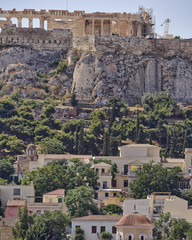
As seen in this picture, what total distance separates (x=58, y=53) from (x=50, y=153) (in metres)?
30.0

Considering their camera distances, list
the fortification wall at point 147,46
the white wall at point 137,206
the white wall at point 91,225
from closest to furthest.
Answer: the white wall at point 91,225, the white wall at point 137,206, the fortification wall at point 147,46

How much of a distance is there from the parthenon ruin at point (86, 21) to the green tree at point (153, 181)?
41316mm

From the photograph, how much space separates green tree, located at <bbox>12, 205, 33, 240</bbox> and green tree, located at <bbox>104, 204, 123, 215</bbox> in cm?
1116

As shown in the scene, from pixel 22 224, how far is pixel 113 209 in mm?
12615

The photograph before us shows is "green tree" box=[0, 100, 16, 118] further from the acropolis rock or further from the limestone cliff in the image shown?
the acropolis rock

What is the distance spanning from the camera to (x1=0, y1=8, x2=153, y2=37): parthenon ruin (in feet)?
455

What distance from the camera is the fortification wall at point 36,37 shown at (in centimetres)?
13988

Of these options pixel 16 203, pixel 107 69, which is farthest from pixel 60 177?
pixel 107 69

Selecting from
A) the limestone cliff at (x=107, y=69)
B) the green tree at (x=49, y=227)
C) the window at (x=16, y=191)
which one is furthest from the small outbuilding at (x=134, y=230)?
the limestone cliff at (x=107, y=69)

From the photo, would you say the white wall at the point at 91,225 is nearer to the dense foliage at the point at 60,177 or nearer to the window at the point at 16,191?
the window at the point at 16,191

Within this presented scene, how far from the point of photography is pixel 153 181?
319 ft

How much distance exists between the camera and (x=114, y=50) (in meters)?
136

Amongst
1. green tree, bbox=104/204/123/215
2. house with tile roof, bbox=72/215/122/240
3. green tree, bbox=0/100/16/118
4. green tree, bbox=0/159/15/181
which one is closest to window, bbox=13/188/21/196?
green tree, bbox=104/204/123/215

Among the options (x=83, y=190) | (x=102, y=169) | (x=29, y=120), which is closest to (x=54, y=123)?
(x=29, y=120)
